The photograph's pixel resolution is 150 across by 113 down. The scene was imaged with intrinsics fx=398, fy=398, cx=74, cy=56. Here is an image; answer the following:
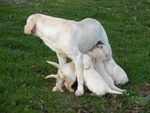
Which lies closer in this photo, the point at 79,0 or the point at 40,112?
the point at 40,112

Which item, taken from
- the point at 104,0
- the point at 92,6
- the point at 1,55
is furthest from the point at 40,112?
the point at 104,0

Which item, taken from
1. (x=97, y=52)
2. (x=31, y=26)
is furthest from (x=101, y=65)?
(x=31, y=26)

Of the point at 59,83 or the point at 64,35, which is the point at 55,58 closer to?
the point at 59,83

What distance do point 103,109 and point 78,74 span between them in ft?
2.68

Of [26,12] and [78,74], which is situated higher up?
[78,74]

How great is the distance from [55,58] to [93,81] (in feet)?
8.37

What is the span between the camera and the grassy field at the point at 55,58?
6570mm

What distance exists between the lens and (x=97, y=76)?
6.82 meters

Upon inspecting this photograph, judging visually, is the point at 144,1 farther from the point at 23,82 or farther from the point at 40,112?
the point at 40,112

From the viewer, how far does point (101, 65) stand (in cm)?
732

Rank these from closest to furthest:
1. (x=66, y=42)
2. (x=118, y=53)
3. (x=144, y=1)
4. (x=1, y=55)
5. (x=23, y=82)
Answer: (x=66, y=42)
(x=23, y=82)
(x=1, y=55)
(x=118, y=53)
(x=144, y=1)

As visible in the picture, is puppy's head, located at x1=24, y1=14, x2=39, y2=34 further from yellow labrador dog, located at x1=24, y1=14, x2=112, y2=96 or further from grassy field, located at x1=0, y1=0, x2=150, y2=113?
grassy field, located at x1=0, y1=0, x2=150, y2=113

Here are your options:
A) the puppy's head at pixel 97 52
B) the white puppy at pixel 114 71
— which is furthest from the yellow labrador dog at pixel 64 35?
the white puppy at pixel 114 71

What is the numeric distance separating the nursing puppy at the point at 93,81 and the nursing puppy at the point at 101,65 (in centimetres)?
28
